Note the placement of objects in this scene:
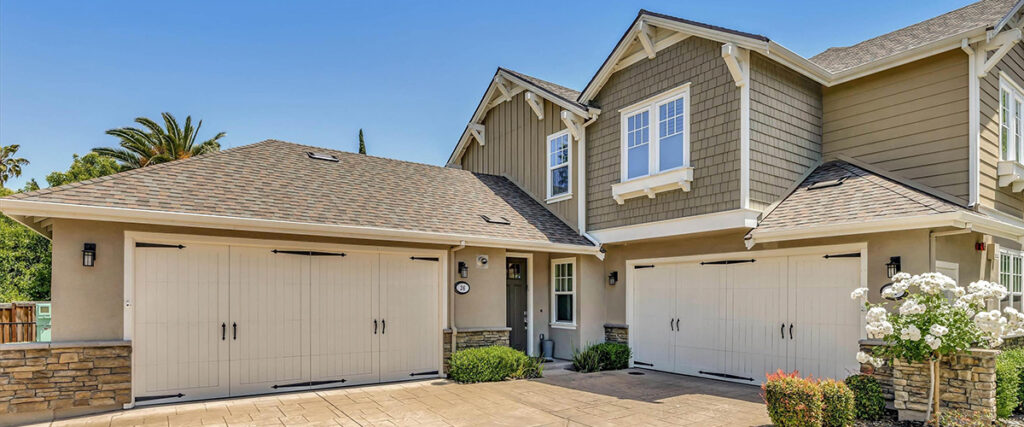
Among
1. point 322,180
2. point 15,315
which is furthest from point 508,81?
point 15,315

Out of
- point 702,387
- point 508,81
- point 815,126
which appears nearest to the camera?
point 702,387

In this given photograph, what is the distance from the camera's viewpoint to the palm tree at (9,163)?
29.9 metres

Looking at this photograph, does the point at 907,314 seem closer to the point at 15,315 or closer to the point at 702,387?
the point at 702,387

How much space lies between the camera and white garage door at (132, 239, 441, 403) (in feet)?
24.4

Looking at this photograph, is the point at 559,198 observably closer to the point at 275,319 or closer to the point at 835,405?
the point at 275,319

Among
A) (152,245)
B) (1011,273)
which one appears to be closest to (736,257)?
(1011,273)

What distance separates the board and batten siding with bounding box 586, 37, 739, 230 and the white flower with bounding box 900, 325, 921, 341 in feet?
10.0

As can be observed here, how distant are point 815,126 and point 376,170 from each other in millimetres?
8251

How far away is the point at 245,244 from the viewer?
319 inches

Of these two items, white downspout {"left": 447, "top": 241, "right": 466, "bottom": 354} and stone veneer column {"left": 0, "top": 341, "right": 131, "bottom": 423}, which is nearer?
stone veneer column {"left": 0, "top": 341, "right": 131, "bottom": 423}

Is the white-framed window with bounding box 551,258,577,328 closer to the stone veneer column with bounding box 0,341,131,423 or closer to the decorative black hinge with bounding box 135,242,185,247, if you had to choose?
the decorative black hinge with bounding box 135,242,185,247

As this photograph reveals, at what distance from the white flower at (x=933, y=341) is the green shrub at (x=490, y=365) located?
5.70m

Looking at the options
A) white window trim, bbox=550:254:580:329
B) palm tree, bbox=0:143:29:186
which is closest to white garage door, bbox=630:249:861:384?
white window trim, bbox=550:254:580:329

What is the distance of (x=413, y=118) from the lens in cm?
2147
